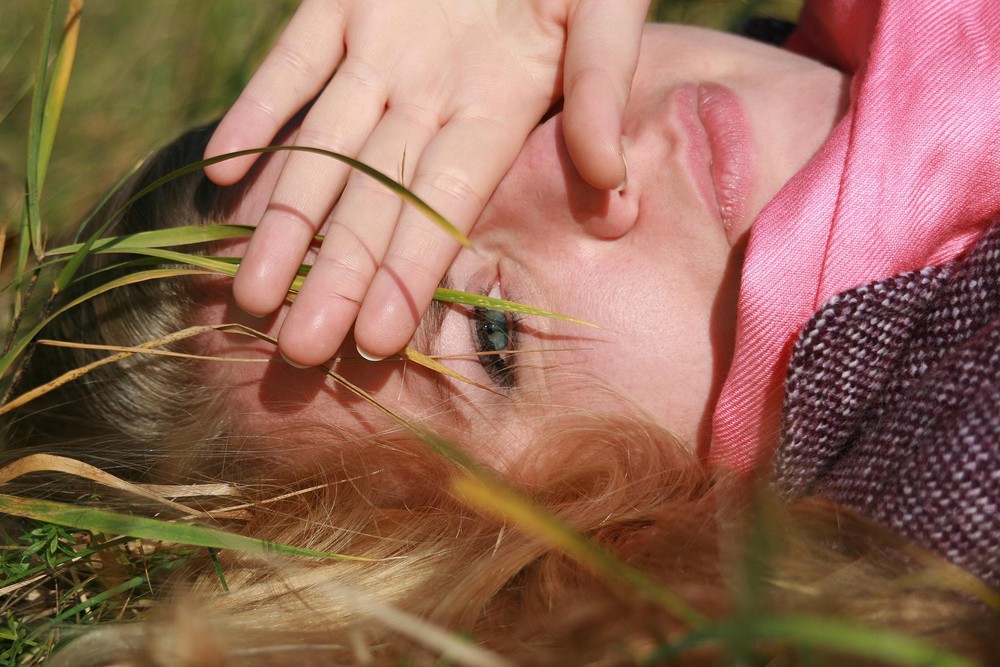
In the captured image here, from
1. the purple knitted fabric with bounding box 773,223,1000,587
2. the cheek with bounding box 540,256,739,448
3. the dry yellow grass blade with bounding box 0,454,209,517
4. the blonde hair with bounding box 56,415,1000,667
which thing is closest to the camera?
the blonde hair with bounding box 56,415,1000,667

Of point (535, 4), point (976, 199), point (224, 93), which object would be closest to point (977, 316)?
point (976, 199)

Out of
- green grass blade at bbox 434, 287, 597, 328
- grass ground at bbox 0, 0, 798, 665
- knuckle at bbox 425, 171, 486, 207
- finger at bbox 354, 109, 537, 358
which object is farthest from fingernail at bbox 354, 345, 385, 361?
grass ground at bbox 0, 0, 798, 665

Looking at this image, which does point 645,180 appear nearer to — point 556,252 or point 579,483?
point 556,252

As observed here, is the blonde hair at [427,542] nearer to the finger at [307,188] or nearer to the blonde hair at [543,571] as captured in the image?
the blonde hair at [543,571]

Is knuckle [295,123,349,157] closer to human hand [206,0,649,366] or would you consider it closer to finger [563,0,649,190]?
human hand [206,0,649,366]

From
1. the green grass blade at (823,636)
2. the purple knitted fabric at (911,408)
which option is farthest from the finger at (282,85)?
the green grass blade at (823,636)
